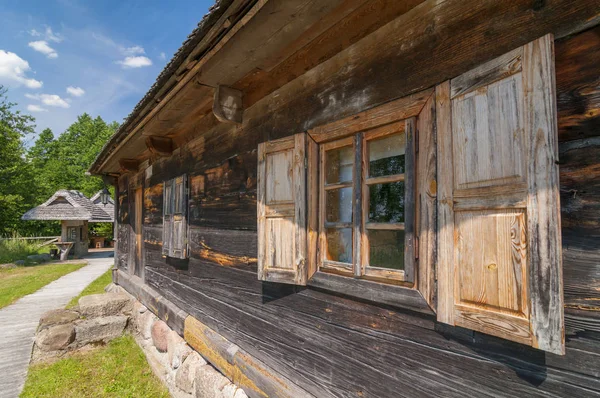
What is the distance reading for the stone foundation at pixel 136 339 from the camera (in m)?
3.34

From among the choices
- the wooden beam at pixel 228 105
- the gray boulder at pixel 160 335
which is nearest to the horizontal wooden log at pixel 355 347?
the wooden beam at pixel 228 105

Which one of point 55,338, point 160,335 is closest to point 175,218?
point 160,335

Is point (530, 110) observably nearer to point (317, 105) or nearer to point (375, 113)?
point (375, 113)

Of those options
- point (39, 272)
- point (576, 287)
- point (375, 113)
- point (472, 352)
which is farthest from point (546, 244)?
point (39, 272)

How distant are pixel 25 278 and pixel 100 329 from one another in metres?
8.37

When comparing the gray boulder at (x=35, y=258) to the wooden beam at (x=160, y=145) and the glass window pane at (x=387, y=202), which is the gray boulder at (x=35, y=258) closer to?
the wooden beam at (x=160, y=145)

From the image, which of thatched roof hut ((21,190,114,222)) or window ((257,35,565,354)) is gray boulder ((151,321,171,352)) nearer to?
window ((257,35,565,354))

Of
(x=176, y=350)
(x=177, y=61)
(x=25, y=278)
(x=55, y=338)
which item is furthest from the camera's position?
(x=25, y=278)

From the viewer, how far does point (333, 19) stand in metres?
2.00

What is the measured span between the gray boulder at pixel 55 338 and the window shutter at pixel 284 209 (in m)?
4.77

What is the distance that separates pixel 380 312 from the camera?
69.3 inches

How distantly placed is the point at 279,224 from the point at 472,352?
4.61 ft

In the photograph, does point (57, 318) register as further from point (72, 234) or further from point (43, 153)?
point (43, 153)

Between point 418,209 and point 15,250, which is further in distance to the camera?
point 15,250
